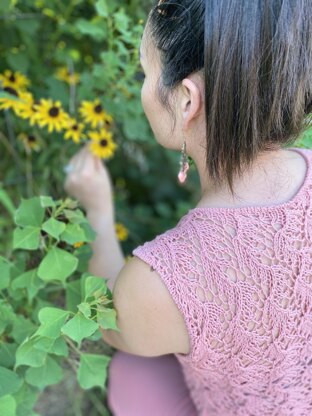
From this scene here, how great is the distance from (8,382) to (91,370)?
15cm

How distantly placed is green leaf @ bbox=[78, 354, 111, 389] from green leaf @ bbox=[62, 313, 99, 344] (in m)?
0.21

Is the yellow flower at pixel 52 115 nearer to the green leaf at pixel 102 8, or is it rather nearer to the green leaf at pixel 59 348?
the green leaf at pixel 102 8

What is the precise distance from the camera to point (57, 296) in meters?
1.30

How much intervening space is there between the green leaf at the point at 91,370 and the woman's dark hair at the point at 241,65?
382 mm

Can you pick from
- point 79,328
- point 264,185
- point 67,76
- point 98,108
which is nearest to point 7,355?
point 79,328

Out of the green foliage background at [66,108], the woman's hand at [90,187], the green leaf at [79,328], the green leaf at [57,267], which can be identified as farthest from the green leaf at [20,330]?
the woman's hand at [90,187]

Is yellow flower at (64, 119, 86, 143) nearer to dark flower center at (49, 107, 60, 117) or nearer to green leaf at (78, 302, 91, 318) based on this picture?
dark flower center at (49, 107, 60, 117)

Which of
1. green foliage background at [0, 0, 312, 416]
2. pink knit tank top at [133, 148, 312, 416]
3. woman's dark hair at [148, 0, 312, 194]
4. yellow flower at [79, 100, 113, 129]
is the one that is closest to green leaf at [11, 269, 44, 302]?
green foliage background at [0, 0, 312, 416]

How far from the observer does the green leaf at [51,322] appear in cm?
77

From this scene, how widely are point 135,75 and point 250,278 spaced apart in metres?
0.64

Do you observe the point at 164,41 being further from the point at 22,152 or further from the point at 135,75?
the point at 22,152

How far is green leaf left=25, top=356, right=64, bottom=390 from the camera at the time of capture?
91cm

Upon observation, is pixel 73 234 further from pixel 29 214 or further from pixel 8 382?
pixel 8 382

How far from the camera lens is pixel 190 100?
2.60 feet
